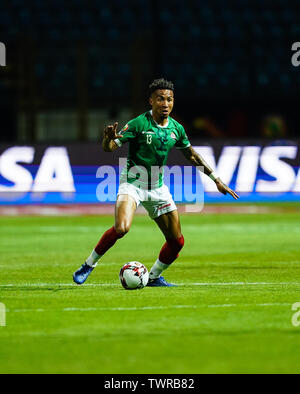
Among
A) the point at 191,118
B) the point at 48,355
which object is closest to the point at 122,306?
the point at 48,355

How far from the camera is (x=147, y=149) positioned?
36.0 ft

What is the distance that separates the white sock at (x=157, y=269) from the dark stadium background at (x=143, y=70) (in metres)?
13.3

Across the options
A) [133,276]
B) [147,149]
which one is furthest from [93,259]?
[147,149]

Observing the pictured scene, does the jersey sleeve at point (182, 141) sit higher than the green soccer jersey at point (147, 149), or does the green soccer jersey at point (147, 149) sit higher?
the jersey sleeve at point (182, 141)

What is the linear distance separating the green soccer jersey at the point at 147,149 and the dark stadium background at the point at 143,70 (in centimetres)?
1346

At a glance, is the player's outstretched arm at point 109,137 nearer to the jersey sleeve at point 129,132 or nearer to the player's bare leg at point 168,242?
the jersey sleeve at point 129,132

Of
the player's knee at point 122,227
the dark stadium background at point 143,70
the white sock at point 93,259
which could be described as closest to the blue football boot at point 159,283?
the white sock at point 93,259

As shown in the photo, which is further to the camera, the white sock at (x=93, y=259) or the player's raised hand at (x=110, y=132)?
the white sock at (x=93, y=259)

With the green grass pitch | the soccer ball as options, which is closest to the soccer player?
the soccer ball

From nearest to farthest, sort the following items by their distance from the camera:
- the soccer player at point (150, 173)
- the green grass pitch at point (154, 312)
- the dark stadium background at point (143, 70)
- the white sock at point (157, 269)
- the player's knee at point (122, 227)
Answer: the green grass pitch at point (154, 312) → the player's knee at point (122, 227) → the soccer player at point (150, 173) → the white sock at point (157, 269) → the dark stadium background at point (143, 70)

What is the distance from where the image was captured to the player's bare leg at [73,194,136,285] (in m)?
10.7

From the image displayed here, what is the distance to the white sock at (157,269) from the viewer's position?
37.1ft

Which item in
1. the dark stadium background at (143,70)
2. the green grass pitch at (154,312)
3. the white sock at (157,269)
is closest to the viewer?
the green grass pitch at (154,312)

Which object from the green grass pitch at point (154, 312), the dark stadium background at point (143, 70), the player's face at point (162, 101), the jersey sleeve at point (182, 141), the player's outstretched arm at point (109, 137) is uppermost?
the dark stadium background at point (143, 70)
